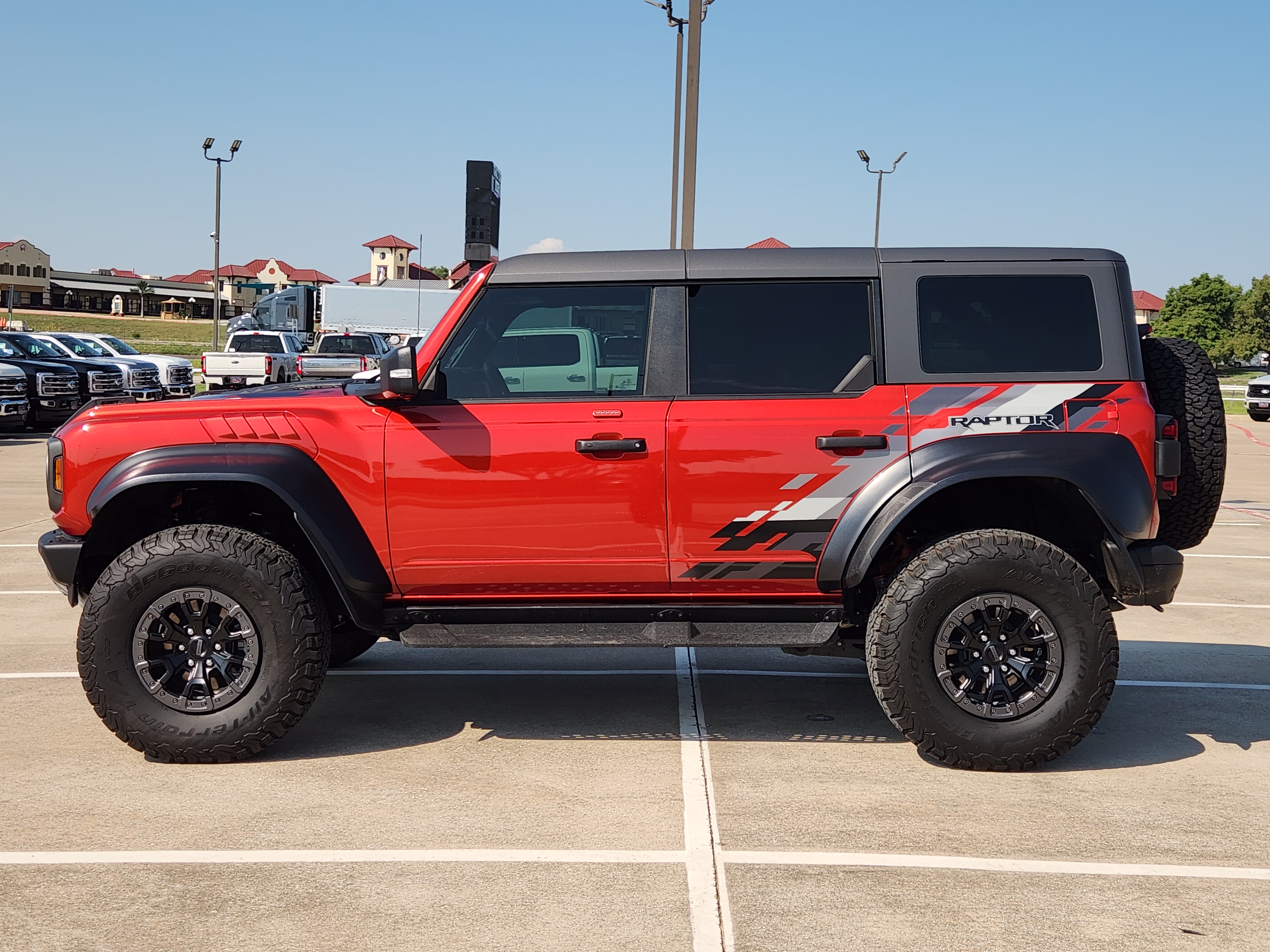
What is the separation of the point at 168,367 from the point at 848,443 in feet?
86.1

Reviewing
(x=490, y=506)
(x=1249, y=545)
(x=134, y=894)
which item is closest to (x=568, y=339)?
(x=490, y=506)

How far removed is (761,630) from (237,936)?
2337mm

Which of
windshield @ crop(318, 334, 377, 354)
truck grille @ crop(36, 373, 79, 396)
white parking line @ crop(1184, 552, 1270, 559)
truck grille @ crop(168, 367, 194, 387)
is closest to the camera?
white parking line @ crop(1184, 552, 1270, 559)

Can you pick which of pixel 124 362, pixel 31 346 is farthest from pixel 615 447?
pixel 124 362

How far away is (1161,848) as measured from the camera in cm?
411

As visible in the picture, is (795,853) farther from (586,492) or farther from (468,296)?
(468,296)

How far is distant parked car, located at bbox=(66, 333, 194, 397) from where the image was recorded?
28156mm

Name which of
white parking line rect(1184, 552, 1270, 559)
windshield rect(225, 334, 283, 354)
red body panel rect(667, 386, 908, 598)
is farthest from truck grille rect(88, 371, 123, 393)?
red body panel rect(667, 386, 908, 598)

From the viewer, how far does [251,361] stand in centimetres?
2817

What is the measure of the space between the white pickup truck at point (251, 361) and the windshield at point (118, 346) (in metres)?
2.20

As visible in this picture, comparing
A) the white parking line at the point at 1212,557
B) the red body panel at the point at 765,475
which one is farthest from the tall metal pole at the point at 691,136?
the red body panel at the point at 765,475

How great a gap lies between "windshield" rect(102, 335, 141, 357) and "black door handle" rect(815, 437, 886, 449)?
93.2ft

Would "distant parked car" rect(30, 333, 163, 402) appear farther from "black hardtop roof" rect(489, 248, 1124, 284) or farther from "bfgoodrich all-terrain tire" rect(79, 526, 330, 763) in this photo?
"black hardtop roof" rect(489, 248, 1124, 284)

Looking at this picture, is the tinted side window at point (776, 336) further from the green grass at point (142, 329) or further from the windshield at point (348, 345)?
the green grass at point (142, 329)
